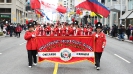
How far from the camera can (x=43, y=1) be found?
2191 centimetres

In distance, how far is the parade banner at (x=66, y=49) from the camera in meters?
11.8

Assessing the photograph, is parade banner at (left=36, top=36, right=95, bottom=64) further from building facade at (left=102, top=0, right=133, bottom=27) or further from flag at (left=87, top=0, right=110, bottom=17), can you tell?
building facade at (left=102, top=0, right=133, bottom=27)

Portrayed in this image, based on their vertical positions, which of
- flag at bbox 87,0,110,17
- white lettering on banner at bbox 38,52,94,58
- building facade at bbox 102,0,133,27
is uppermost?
building facade at bbox 102,0,133,27

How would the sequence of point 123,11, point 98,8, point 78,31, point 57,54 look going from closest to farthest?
point 57,54
point 98,8
point 78,31
point 123,11

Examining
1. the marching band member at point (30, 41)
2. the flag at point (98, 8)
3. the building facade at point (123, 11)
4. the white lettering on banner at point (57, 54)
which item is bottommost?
the white lettering on banner at point (57, 54)

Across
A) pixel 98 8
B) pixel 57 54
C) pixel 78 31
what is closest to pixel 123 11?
pixel 78 31

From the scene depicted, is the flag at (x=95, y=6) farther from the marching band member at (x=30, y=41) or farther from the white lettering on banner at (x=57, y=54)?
the marching band member at (x=30, y=41)

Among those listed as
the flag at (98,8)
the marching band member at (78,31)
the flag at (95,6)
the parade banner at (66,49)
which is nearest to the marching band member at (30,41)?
the parade banner at (66,49)

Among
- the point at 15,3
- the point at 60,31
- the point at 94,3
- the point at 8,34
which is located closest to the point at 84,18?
the point at 15,3

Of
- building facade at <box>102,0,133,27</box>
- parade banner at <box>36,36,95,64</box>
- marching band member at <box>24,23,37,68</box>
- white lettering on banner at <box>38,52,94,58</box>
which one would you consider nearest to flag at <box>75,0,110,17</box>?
parade banner at <box>36,36,95,64</box>

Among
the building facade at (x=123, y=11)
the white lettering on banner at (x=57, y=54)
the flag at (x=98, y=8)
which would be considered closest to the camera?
the white lettering on banner at (x=57, y=54)

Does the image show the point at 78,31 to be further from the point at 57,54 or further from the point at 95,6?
the point at 57,54

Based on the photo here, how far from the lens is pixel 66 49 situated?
1177 cm

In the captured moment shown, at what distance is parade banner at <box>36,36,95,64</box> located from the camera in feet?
38.6
